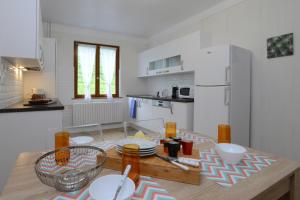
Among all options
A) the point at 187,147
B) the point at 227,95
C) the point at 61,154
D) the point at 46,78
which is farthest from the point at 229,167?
the point at 46,78

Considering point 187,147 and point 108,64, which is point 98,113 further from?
point 187,147

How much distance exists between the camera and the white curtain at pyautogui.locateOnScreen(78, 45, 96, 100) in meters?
4.48

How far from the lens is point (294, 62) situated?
2.28 metres

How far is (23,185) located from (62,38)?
4.20 metres

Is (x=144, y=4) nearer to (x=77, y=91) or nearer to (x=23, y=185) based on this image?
(x=77, y=91)

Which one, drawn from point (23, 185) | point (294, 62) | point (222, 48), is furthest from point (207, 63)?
point (23, 185)

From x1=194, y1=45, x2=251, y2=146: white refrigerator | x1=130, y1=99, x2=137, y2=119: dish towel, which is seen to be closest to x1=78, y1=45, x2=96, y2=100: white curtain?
x1=130, y1=99, x2=137, y2=119: dish towel

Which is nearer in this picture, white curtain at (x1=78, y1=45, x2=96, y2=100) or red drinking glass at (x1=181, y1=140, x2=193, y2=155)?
red drinking glass at (x1=181, y1=140, x2=193, y2=155)

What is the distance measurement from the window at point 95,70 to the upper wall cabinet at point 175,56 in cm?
76

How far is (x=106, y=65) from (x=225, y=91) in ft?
10.5

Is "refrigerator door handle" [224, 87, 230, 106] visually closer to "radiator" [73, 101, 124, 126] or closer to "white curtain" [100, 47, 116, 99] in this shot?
"radiator" [73, 101, 124, 126]

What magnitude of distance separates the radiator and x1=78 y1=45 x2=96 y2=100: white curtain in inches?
10.8

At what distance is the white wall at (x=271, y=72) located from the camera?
2299mm

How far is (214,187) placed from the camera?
2.32 ft
